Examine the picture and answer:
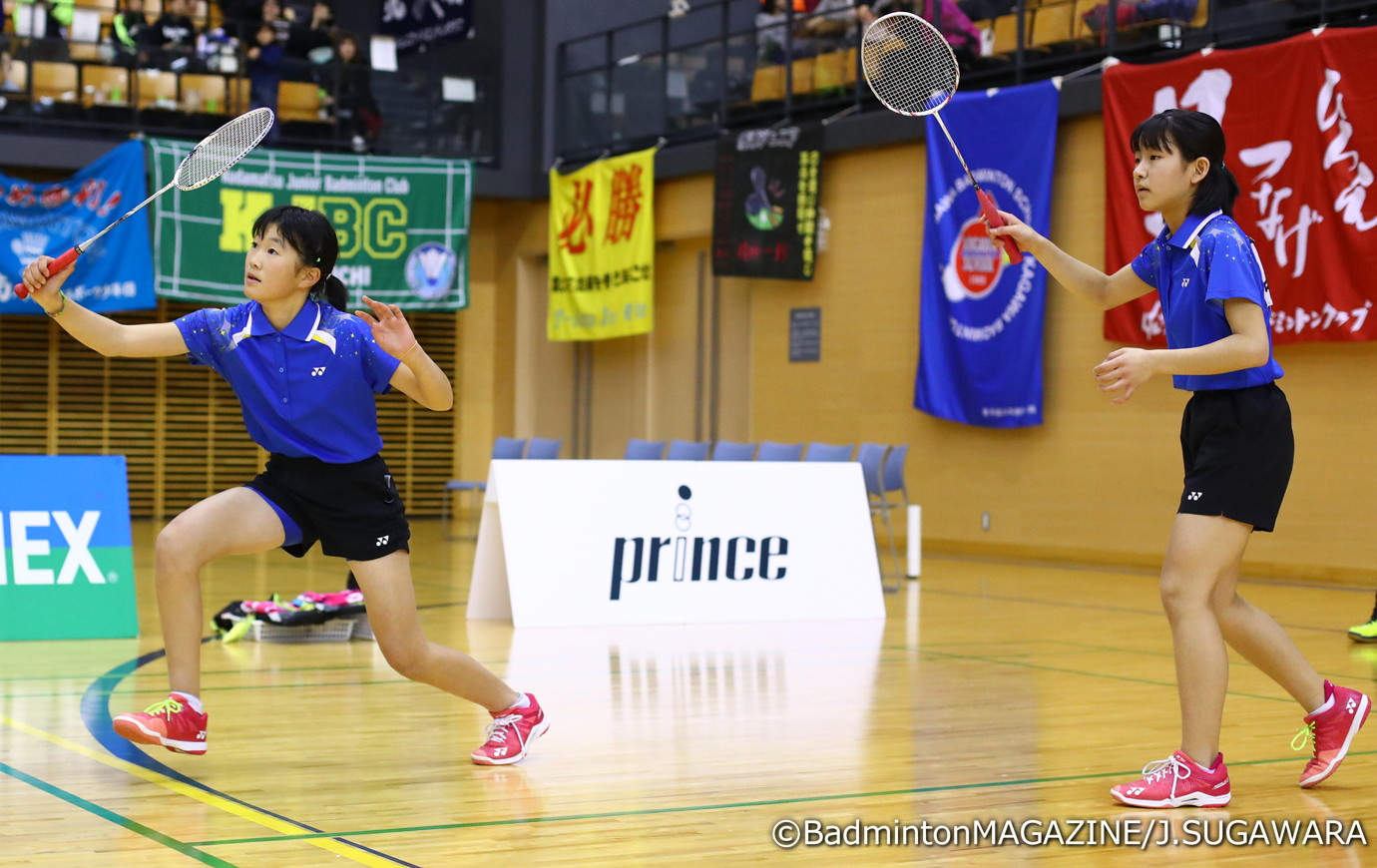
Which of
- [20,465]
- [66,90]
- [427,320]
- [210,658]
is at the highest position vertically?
[66,90]

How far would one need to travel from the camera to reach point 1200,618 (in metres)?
3.88

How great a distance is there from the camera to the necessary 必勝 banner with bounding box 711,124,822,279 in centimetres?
1501

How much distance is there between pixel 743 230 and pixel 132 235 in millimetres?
6105

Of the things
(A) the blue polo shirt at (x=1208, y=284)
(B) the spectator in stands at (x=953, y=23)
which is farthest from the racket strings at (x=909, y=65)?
(B) the spectator in stands at (x=953, y=23)

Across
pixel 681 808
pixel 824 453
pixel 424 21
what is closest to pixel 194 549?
pixel 681 808

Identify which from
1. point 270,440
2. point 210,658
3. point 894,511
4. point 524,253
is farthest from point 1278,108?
point 524,253

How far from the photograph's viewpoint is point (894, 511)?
48.4ft

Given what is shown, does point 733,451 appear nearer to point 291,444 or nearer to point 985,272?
point 985,272

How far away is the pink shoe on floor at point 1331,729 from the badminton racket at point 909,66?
71.8 inches

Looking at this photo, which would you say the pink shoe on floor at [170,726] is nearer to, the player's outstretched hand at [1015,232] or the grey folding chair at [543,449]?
the player's outstretched hand at [1015,232]

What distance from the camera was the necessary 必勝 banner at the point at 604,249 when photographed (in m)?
17.0

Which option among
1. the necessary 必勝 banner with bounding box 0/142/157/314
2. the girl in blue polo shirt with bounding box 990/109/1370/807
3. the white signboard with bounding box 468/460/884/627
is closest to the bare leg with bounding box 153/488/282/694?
the girl in blue polo shirt with bounding box 990/109/1370/807

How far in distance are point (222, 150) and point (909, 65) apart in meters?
2.47

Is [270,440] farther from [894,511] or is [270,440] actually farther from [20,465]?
[894,511]
